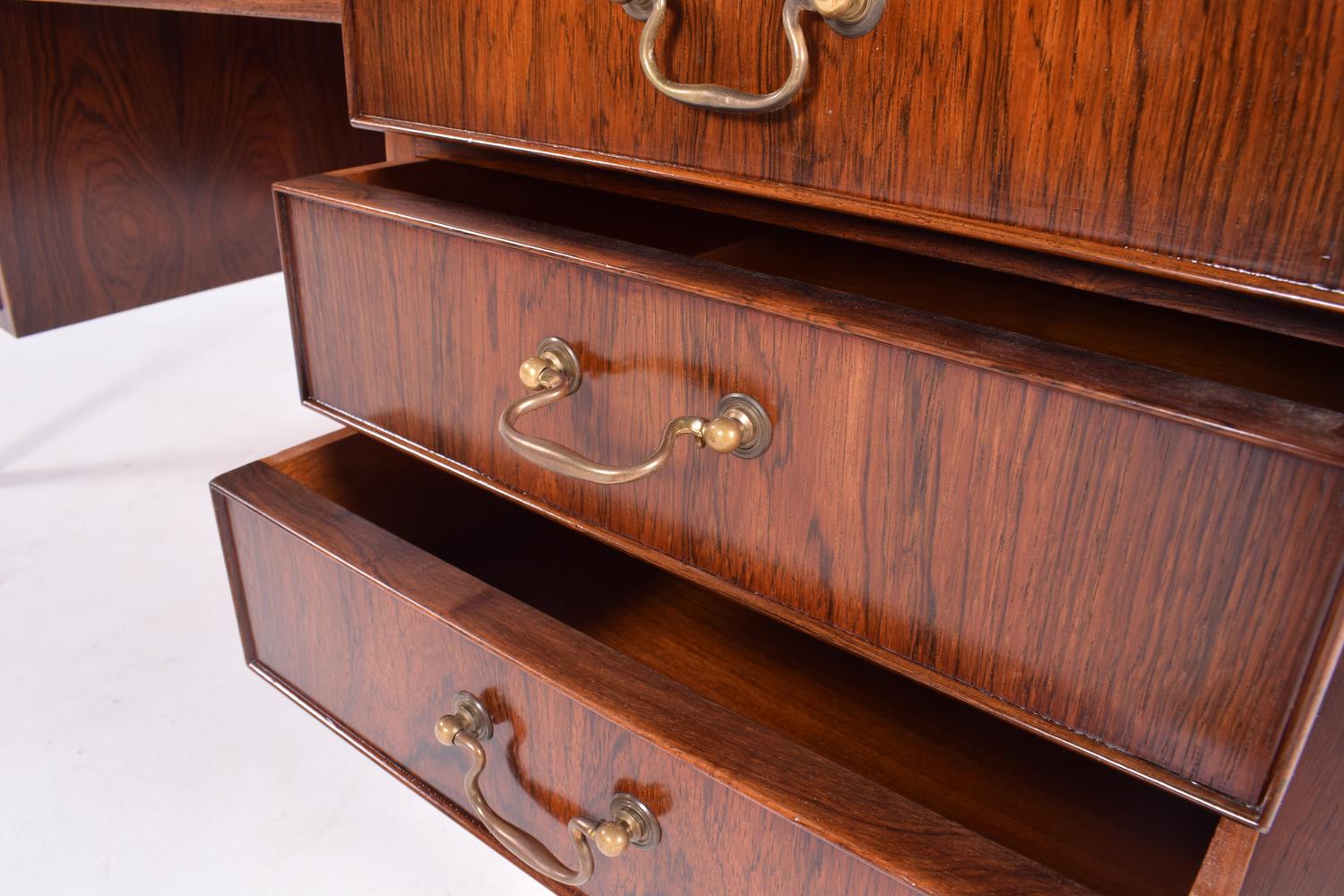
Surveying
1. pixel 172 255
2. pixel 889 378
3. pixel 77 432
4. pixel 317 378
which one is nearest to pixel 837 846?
pixel 889 378

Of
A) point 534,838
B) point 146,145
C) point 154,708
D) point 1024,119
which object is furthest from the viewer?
point 146,145

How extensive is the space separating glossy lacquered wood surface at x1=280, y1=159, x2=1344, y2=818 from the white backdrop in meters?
0.26

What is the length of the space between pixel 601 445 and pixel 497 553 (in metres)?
0.23

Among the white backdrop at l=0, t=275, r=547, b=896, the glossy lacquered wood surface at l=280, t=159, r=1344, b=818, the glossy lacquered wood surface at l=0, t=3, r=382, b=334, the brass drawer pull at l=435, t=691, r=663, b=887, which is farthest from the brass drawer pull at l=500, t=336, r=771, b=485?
the glossy lacquered wood surface at l=0, t=3, r=382, b=334

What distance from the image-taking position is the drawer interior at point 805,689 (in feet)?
1.40

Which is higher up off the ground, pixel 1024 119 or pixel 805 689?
pixel 1024 119

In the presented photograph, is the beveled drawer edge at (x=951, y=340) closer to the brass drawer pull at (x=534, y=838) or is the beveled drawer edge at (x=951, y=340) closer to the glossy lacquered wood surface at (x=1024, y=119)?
the glossy lacquered wood surface at (x=1024, y=119)

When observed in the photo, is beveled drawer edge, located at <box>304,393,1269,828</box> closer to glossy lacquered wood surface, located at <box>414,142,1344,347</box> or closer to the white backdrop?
glossy lacquered wood surface, located at <box>414,142,1344,347</box>

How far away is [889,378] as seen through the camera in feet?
1.06

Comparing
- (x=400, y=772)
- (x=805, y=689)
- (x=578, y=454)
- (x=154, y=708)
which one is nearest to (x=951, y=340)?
(x=578, y=454)

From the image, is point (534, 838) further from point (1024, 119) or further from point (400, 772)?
point (1024, 119)

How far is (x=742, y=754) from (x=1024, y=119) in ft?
0.75

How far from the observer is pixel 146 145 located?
86 cm

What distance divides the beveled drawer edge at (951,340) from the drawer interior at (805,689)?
0.16m
